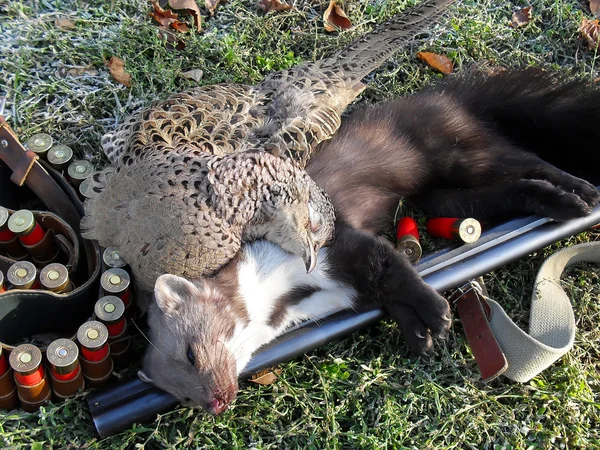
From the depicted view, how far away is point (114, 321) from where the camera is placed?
2484 mm

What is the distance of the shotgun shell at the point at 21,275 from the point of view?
2.49 m

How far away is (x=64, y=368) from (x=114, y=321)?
248 mm

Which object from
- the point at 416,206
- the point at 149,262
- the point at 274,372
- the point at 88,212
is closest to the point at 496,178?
the point at 416,206

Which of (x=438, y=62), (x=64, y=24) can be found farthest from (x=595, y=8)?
(x=64, y=24)

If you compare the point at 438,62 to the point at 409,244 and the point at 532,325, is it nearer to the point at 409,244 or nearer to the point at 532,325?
the point at 409,244

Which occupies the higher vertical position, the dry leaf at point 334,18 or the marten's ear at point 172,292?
the dry leaf at point 334,18

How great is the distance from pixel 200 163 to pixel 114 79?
1332 millimetres

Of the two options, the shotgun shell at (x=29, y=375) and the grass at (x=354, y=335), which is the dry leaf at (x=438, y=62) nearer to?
the grass at (x=354, y=335)

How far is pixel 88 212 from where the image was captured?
2.78 m

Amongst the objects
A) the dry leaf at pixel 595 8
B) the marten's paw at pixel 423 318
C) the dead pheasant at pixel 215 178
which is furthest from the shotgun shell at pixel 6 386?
the dry leaf at pixel 595 8

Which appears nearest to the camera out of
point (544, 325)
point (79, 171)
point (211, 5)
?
point (544, 325)

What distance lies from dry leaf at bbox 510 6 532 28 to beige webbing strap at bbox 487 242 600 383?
1.62 metres

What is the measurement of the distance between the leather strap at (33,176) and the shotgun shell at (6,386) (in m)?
0.73

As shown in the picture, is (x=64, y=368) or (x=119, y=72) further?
(x=119, y=72)
